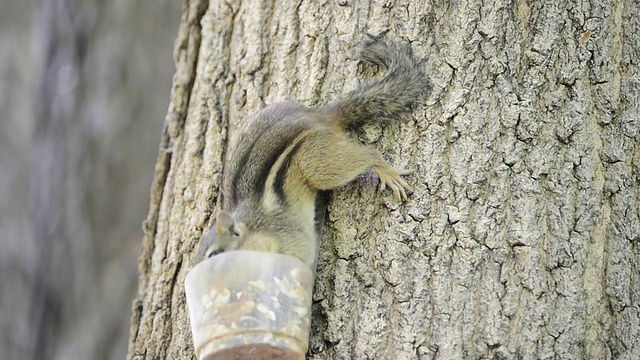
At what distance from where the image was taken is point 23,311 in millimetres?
5586

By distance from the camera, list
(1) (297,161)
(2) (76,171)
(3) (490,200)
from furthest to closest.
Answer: (2) (76,171) → (1) (297,161) → (3) (490,200)

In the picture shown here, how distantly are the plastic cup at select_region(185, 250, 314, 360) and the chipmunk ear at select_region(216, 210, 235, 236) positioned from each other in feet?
Result: 0.95

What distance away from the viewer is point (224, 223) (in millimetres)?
2672

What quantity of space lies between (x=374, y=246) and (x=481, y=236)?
1.03ft

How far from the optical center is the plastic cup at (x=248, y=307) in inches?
89.7

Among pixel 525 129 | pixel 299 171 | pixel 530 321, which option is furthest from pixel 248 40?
pixel 530 321

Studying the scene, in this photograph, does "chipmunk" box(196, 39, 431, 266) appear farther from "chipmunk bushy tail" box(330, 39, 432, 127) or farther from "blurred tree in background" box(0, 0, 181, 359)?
"blurred tree in background" box(0, 0, 181, 359)

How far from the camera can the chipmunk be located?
2711mm

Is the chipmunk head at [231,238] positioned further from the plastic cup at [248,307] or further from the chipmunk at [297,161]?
the plastic cup at [248,307]

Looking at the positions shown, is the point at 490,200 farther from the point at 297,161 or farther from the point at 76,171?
the point at 76,171

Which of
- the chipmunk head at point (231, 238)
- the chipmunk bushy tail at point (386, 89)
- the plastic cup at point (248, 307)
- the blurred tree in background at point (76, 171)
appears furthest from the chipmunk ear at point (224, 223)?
the blurred tree in background at point (76, 171)

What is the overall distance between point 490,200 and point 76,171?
12.2ft

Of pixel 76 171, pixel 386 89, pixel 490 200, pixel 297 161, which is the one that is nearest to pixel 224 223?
pixel 297 161

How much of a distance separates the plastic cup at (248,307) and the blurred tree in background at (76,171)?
10.9 ft
